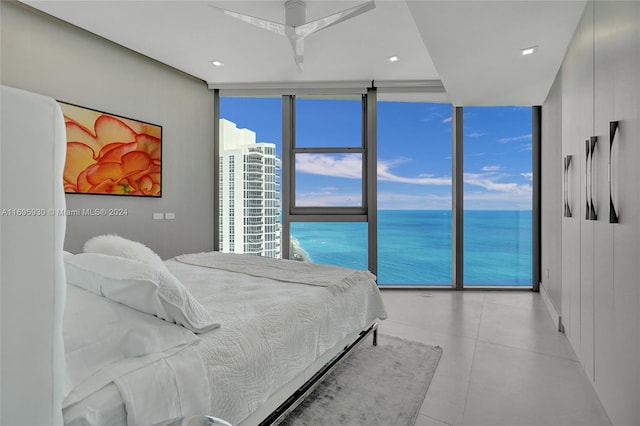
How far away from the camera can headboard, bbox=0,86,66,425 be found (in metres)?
0.54

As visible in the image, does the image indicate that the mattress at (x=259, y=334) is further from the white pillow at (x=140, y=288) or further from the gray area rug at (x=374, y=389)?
the gray area rug at (x=374, y=389)

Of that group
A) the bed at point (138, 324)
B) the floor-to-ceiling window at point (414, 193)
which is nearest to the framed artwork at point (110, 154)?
the bed at point (138, 324)

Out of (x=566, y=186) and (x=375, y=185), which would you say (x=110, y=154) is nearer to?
(x=375, y=185)

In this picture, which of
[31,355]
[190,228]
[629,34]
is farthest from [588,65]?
[190,228]

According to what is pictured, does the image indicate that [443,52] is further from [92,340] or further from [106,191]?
[106,191]

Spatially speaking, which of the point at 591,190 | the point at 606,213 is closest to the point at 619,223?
the point at 606,213

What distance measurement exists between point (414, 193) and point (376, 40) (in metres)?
2.16

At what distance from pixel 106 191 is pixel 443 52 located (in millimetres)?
3298

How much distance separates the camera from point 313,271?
8.17 ft

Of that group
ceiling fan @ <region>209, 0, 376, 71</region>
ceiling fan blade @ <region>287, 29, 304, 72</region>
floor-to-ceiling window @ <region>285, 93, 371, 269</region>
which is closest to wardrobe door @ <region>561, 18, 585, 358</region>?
ceiling fan @ <region>209, 0, 376, 71</region>

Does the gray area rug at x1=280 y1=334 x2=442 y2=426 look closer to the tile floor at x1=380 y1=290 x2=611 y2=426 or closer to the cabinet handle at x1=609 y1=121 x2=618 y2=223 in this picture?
the tile floor at x1=380 y1=290 x2=611 y2=426

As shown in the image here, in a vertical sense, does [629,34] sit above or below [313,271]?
above

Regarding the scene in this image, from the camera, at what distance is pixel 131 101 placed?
3.52 m

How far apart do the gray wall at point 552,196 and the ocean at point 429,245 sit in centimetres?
39
